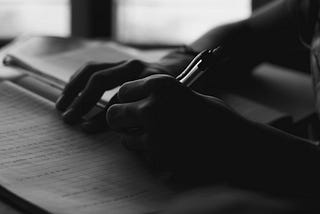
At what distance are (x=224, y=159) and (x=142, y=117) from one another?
10 centimetres

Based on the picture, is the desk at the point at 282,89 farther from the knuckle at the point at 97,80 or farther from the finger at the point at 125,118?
the finger at the point at 125,118

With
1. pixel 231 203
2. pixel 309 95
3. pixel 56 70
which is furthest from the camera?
pixel 309 95

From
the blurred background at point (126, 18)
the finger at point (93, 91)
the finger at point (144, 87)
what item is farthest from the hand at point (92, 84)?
the blurred background at point (126, 18)

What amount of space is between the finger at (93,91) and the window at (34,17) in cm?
154

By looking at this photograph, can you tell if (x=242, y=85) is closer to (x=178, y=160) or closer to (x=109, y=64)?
(x=109, y=64)

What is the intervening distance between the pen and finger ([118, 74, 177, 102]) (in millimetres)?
107

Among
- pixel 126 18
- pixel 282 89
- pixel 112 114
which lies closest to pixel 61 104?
pixel 112 114

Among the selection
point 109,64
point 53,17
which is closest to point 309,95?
point 109,64

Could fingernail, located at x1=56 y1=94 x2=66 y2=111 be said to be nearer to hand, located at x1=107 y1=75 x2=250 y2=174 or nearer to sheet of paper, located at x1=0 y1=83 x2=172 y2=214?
sheet of paper, located at x1=0 y1=83 x2=172 y2=214

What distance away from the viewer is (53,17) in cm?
243

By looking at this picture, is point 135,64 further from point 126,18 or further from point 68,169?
point 126,18

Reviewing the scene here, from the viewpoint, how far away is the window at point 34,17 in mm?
2350

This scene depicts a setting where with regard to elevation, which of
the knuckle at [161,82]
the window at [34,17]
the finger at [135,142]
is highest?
the knuckle at [161,82]

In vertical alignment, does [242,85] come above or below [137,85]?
below
